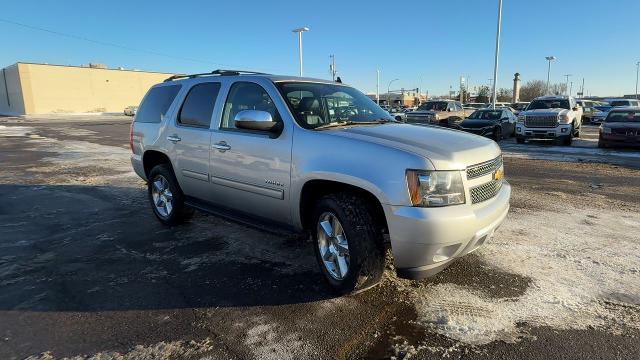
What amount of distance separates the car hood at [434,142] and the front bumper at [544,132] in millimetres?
14743

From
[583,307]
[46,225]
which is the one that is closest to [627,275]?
[583,307]

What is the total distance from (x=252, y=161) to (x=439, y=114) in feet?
64.7

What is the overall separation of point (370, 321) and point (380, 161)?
1231 millimetres

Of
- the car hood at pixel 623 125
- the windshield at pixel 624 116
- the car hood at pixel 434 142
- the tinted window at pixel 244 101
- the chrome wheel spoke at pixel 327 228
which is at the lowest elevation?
the car hood at pixel 623 125

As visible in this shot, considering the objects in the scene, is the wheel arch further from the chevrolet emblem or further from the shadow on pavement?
the chevrolet emblem

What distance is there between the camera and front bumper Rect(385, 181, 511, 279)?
3047 millimetres

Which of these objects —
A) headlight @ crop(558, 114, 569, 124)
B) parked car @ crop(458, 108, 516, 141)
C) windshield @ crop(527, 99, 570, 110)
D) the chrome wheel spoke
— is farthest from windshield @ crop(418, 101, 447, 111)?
the chrome wheel spoke

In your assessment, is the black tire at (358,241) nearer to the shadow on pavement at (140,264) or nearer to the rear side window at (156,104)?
the shadow on pavement at (140,264)

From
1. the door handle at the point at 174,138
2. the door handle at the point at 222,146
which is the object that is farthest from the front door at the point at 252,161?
the door handle at the point at 174,138

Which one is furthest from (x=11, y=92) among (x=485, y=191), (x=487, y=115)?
(x=485, y=191)

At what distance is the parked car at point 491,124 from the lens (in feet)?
60.7

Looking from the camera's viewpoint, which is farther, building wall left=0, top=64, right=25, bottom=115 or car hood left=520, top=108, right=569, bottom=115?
building wall left=0, top=64, right=25, bottom=115

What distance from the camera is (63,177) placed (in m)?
9.82

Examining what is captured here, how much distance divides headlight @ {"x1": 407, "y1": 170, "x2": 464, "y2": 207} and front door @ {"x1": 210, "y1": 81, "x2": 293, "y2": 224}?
1.23 metres
